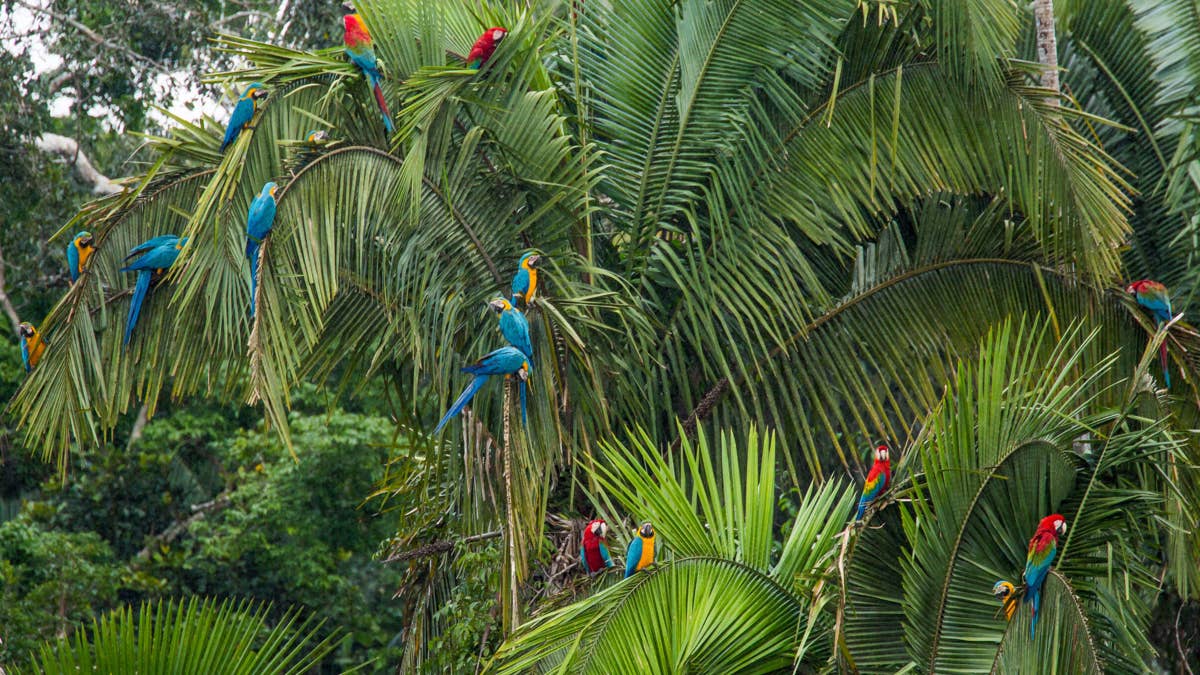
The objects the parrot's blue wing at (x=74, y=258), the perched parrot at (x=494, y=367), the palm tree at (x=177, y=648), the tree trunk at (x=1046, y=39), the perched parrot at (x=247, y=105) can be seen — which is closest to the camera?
the palm tree at (x=177, y=648)

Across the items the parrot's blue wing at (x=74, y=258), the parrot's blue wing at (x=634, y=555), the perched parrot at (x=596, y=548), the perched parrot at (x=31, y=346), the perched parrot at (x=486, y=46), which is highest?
the perched parrot at (x=486, y=46)

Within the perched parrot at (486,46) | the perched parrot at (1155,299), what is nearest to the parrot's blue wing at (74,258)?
the perched parrot at (486,46)

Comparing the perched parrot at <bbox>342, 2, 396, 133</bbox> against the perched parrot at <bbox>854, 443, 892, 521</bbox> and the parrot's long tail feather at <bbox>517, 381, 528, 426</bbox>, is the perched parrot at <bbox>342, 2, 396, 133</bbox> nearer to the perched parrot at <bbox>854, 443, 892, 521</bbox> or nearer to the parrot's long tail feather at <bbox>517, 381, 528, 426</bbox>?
the parrot's long tail feather at <bbox>517, 381, 528, 426</bbox>

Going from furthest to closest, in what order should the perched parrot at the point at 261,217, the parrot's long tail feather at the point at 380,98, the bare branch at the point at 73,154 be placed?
1. the bare branch at the point at 73,154
2. the parrot's long tail feather at the point at 380,98
3. the perched parrot at the point at 261,217

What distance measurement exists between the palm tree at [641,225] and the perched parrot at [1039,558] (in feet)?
4.02

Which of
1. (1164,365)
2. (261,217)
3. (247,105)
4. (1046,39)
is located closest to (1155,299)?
(1164,365)

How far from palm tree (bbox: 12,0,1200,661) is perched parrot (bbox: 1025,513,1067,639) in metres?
1.23

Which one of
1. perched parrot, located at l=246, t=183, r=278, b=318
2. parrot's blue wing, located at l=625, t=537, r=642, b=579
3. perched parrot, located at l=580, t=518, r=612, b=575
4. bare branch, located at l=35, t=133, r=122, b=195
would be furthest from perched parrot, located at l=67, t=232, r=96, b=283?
bare branch, located at l=35, t=133, r=122, b=195

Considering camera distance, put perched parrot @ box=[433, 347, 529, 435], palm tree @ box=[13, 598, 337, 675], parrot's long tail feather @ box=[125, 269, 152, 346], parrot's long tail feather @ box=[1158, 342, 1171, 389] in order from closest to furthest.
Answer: palm tree @ box=[13, 598, 337, 675] → perched parrot @ box=[433, 347, 529, 435] → parrot's long tail feather @ box=[1158, 342, 1171, 389] → parrot's long tail feather @ box=[125, 269, 152, 346]

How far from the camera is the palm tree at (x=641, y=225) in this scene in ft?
15.0

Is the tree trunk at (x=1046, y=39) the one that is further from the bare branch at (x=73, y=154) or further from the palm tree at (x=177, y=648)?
the bare branch at (x=73, y=154)

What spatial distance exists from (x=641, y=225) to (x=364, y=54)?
1.33 meters

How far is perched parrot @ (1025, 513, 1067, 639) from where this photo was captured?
Result: 321cm

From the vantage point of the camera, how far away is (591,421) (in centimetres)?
482
